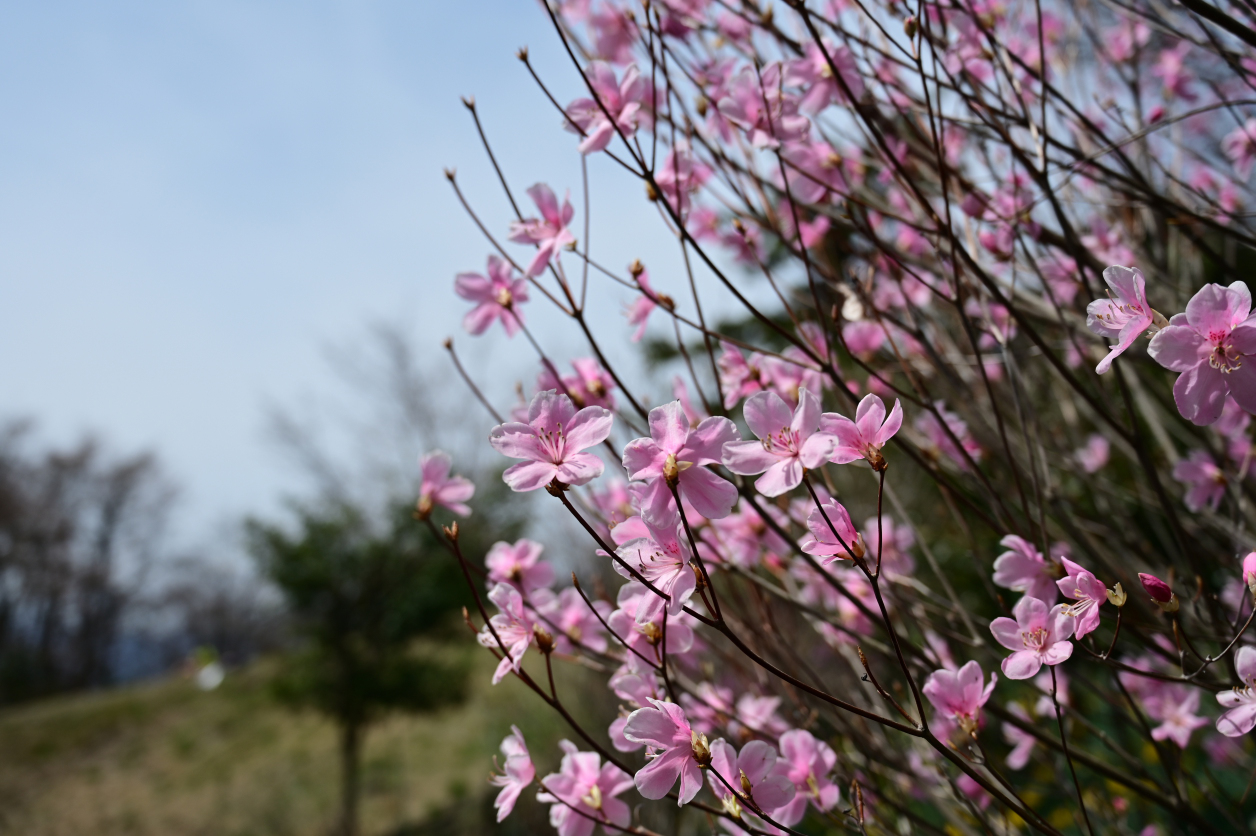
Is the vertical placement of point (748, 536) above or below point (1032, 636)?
above

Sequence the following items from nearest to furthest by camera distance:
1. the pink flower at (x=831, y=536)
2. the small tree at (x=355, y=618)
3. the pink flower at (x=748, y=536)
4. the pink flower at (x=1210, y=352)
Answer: the pink flower at (x=1210, y=352), the pink flower at (x=831, y=536), the pink flower at (x=748, y=536), the small tree at (x=355, y=618)

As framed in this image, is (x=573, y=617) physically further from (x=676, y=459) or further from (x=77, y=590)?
(x=77, y=590)

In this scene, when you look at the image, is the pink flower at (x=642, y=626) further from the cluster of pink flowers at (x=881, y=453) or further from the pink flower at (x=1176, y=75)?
the pink flower at (x=1176, y=75)

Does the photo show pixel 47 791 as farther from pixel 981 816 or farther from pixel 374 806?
pixel 981 816

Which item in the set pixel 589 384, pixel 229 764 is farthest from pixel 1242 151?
pixel 229 764

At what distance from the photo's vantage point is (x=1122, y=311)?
888 mm

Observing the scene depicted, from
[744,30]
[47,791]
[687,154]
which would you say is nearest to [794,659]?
[687,154]

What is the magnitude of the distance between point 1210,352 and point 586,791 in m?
1.09

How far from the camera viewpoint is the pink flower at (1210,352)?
0.79 meters

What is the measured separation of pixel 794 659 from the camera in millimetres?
1476

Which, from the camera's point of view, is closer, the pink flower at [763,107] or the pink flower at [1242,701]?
the pink flower at [1242,701]

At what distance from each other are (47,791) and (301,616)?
5347 millimetres

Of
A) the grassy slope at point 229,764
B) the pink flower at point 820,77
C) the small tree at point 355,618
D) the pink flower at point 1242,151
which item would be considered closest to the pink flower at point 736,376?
the pink flower at point 820,77

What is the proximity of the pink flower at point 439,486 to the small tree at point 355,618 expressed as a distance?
250 inches
